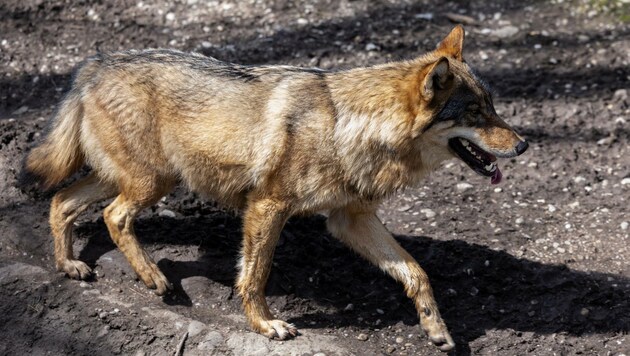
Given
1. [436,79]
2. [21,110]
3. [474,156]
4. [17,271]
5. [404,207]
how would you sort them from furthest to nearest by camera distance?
[21,110] < [404,207] < [17,271] < [474,156] < [436,79]

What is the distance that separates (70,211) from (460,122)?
2813 mm

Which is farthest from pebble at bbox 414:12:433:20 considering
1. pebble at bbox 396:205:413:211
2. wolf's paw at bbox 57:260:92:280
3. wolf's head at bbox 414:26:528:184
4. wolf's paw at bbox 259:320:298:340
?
wolf's paw at bbox 57:260:92:280

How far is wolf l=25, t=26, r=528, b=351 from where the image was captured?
18.3 feet

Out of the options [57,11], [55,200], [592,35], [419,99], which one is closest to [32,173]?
[55,200]

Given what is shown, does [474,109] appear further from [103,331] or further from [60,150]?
[60,150]

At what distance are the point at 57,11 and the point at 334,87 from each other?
4.56m

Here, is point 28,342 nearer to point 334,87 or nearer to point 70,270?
point 70,270

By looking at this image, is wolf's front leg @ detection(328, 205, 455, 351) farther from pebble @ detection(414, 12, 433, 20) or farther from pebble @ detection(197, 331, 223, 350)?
pebble @ detection(414, 12, 433, 20)

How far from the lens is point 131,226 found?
20.2 feet

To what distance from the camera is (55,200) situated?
6.36m

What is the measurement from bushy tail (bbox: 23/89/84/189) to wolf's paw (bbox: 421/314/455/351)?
8.77 feet

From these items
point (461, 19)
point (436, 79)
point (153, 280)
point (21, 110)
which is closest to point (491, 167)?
point (436, 79)

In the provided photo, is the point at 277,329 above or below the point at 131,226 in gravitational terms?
below

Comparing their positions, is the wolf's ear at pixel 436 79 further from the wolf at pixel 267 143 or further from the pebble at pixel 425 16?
the pebble at pixel 425 16
